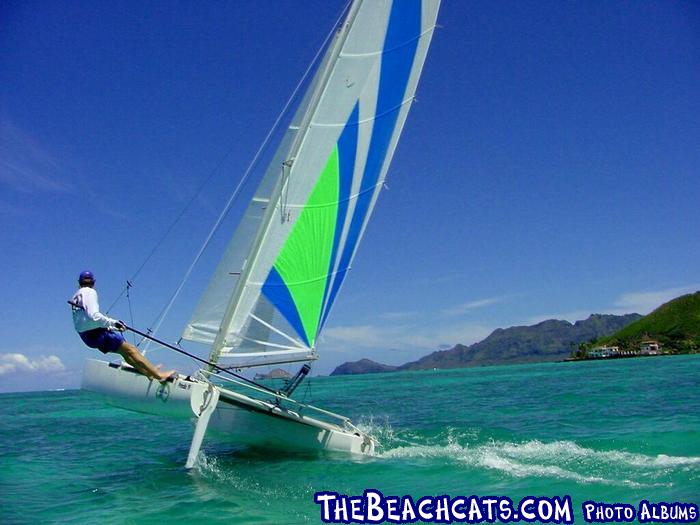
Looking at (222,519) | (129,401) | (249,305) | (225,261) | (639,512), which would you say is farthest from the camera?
(225,261)

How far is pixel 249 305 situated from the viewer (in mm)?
10562

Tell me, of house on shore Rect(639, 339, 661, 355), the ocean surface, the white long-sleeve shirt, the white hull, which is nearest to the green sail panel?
the ocean surface

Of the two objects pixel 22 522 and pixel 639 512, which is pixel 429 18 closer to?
pixel 639 512

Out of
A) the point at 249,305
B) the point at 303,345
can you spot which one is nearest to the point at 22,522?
the point at 249,305

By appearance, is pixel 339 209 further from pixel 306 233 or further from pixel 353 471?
pixel 353 471

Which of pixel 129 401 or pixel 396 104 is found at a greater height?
pixel 396 104

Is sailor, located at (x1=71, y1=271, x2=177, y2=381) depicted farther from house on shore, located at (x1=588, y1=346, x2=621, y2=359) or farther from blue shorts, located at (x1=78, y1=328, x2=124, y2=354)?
house on shore, located at (x1=588, y1=346, x2=621, y2=359)

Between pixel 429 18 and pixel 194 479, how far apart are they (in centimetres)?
948

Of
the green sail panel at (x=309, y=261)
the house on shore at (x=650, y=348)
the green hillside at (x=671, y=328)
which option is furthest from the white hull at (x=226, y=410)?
the house on shore at (x=650, y=348)

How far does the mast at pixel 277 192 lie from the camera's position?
407 inches

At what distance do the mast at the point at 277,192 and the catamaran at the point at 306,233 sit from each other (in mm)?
18

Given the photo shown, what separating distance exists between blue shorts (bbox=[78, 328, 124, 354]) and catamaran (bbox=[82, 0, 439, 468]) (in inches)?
52.1

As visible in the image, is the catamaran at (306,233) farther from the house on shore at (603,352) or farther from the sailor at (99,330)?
the house on shore at (603,352)

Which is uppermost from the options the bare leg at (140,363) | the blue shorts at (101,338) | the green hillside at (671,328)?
the green hillside at (671,328)
